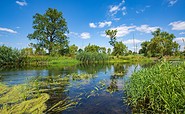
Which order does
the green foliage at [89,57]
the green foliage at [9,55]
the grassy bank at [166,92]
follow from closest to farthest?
the grassy bank at [166,92] < the green foliage at [9,55] < the green foliage at [89,57]

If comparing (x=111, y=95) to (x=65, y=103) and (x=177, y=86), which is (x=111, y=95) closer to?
(x=65, y=103)

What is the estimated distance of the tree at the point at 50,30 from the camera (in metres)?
40.2

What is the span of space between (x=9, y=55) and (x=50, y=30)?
1248cm

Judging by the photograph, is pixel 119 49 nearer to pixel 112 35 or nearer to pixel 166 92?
pixel 112 35

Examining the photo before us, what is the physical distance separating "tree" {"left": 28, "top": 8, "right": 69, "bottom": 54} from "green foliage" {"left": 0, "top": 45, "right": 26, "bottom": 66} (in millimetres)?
7166

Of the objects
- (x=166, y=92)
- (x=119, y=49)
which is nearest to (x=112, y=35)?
(x=119, y=49)

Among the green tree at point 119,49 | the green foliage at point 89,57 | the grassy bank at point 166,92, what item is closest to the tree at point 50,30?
the green foliage at point 89,57

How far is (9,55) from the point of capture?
106ft

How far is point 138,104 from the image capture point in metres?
5.81

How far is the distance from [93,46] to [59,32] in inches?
873

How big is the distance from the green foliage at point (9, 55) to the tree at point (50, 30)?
7.17 meters

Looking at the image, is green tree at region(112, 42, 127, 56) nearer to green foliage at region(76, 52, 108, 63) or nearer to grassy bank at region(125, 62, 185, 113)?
green foliage at region(76, 52, 108, 63)

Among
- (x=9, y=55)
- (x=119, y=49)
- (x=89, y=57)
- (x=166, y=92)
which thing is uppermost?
(x=119, y=49)

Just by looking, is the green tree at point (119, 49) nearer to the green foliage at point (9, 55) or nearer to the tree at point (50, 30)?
the tree at point (50, 30)
